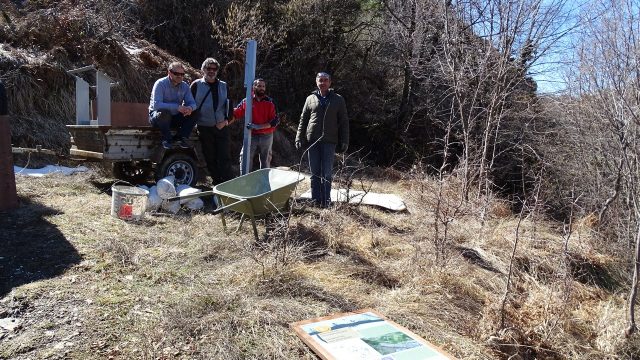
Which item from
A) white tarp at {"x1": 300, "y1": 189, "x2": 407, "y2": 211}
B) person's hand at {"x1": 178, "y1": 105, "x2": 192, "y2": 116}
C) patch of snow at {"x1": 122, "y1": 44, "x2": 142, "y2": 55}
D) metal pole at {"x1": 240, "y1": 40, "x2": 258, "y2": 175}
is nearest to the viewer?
metal pole at {"x1": 240, "y1": 40, "x2": 258, "y2": 175}

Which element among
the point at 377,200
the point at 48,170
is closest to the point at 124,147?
the point at 48,170

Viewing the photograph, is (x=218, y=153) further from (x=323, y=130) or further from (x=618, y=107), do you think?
(x=618, y=107)

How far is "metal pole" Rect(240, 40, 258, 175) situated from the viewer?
5.64 meters

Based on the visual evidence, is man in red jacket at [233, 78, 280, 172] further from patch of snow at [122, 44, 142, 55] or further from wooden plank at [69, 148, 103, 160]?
patch of snow at [122, 44, 142, 55]

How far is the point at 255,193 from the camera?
5.24 m

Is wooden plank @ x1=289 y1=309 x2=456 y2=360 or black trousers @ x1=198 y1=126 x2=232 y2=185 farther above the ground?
black trousers @ x1=198 y1=126 x2=232 y2=185

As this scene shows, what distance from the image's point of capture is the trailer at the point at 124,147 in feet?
19.8

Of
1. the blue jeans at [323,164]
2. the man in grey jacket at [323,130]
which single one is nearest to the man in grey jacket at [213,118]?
the man in grey jacket at [323,130]

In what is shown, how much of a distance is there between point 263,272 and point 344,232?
165 cm

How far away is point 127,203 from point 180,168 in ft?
4.00

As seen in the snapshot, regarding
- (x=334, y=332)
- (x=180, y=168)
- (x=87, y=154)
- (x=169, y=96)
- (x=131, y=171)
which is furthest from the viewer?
(x=131, y=171)

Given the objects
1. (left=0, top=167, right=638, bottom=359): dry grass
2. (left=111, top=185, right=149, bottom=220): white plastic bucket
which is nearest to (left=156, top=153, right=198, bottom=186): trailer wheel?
(left=0, top=167, right=638, bottom=359): dry grass

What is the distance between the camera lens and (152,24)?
11.7m

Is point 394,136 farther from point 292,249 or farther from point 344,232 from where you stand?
point 292,249
